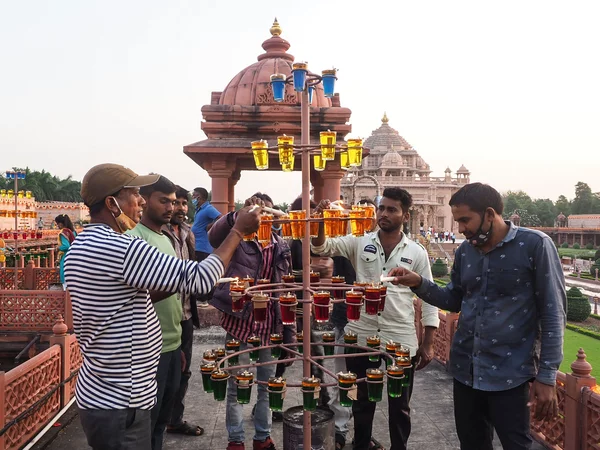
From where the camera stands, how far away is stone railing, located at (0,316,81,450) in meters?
3.55

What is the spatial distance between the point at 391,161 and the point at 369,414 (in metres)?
52.1

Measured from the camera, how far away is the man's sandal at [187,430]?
13.0 ft

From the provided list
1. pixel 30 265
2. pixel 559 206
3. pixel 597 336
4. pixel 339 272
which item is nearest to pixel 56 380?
pixel 339 272

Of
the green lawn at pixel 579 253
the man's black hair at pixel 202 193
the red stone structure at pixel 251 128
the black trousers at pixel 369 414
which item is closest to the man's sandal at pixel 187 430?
the black trousers at pixel 369 414

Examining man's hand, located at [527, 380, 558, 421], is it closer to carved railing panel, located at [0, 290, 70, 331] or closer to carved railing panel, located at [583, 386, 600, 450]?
carved railing panel, located at [583, 386, 600, 450]

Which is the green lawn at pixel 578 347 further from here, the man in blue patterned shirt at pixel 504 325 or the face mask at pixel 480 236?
the face mask at pixel 480 236

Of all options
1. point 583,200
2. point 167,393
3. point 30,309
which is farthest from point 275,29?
point 583,200

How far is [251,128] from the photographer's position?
8.27 metres

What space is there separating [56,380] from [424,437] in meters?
3.60

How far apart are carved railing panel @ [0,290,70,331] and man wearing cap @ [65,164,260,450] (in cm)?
633

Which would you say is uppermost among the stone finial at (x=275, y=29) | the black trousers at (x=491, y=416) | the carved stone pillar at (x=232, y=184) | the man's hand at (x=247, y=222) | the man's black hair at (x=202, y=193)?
the stone finial at (x=275, y=29)

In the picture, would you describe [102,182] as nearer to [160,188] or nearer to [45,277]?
[160,188]

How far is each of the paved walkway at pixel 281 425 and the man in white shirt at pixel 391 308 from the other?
630 mm

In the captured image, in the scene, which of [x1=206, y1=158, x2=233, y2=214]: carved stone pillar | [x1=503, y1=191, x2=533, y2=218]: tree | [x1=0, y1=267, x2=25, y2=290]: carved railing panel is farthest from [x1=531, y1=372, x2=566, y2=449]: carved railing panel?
[x1=503, y1=191, x2=533, y2=218]: tree
